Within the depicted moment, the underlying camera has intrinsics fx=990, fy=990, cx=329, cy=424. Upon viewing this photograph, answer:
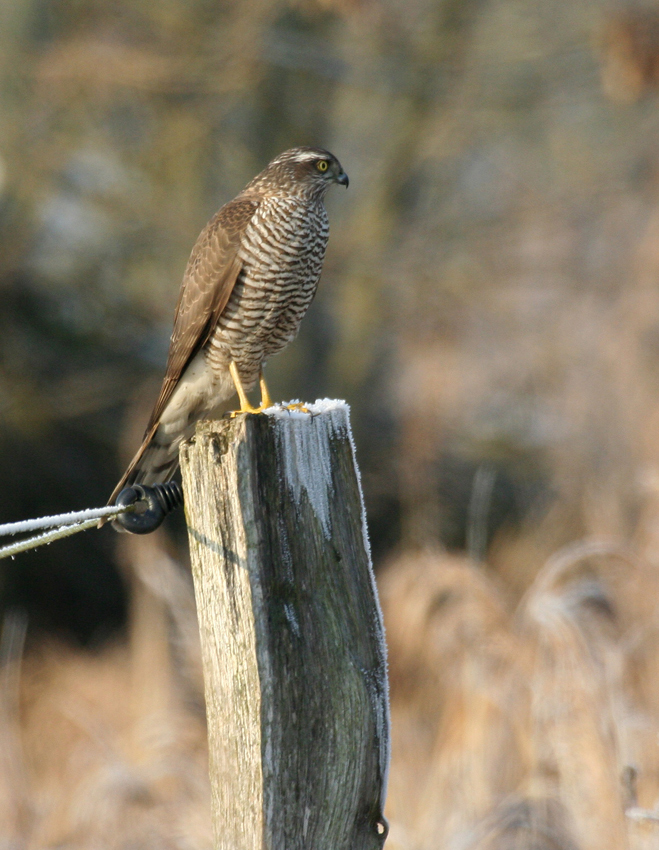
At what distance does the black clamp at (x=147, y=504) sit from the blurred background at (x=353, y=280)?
11.4 ft

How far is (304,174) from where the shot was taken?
349 cm

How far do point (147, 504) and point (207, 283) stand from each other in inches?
58.2

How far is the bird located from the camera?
10.8 ft

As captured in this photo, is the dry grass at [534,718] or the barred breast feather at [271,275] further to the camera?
the barred breast feather at [271,275]

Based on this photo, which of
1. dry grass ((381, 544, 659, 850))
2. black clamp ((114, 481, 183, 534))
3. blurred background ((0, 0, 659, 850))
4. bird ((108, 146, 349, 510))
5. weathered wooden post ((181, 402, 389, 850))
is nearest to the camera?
weathered wooden post ((181, 402, 389, 850))

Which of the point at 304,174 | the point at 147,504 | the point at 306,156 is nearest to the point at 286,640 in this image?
the point at 147,504

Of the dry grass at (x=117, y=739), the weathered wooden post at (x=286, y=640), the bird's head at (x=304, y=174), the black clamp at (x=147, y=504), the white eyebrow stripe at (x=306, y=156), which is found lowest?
the weathered wooden post at (x=286, y=640)

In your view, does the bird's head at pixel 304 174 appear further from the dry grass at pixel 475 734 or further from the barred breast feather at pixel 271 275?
the dry grass at pixel 475 734

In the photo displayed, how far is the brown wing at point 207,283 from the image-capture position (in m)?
3.29

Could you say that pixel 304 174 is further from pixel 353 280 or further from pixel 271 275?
pixel 353 280

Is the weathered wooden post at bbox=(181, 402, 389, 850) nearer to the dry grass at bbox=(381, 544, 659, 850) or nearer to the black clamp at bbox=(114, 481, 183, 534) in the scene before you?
the black clamp at bbox=(114, 481, 183, 534)

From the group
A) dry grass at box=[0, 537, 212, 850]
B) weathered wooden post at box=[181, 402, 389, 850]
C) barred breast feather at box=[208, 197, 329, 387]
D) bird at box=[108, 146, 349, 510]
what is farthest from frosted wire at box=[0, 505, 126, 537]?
dry grass at box=[0, 537, 212, 850]

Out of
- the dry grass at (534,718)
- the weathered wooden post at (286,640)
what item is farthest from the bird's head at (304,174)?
the weathered wooden post at (286,640)

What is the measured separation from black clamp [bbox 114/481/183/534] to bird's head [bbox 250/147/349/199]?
1685mm
